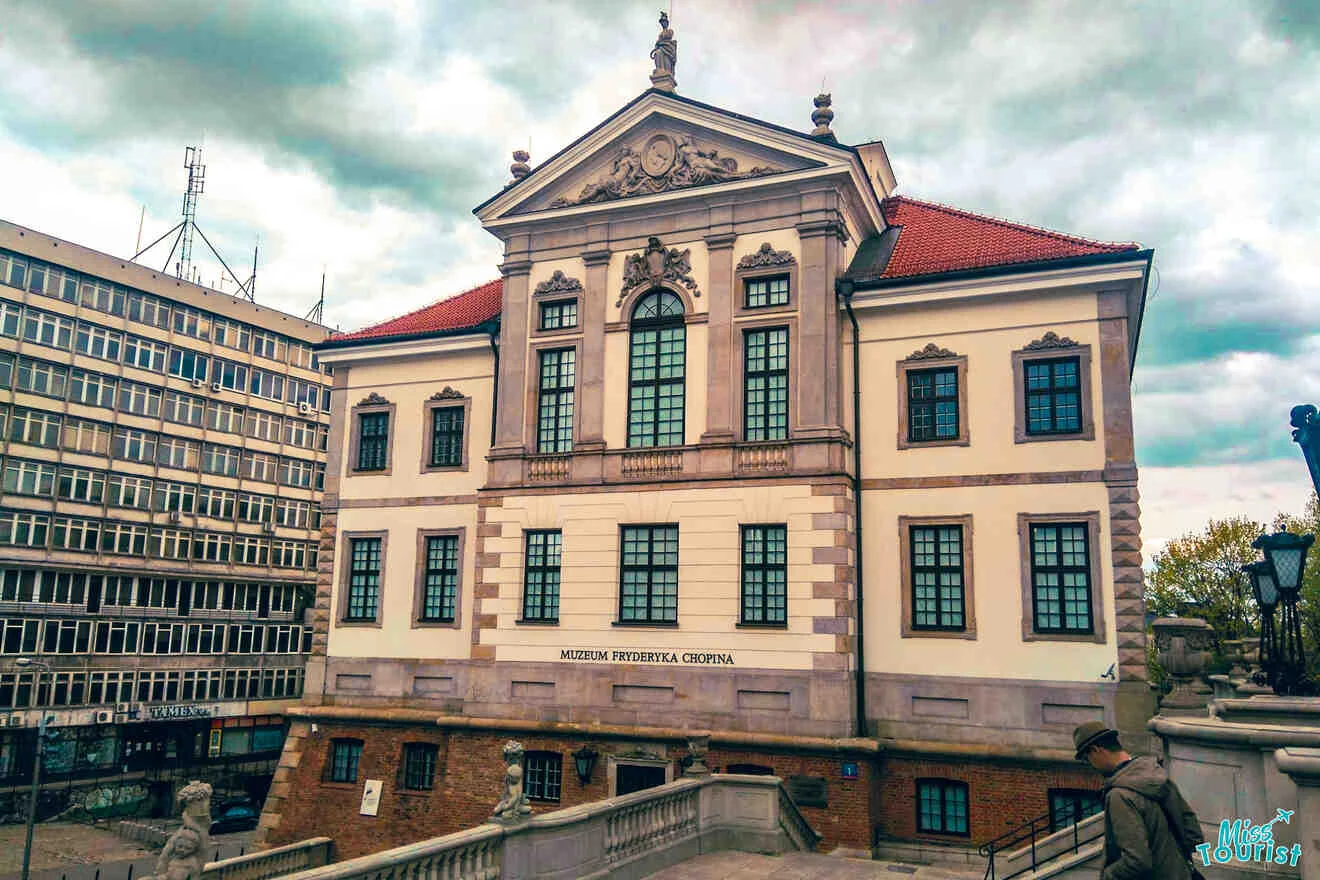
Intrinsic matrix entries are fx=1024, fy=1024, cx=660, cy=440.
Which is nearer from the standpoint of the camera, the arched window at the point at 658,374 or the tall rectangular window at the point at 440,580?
the arched window at the point at 658,374

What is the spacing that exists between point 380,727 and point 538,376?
35.8 ft

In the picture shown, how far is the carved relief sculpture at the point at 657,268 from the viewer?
27547 millimetres

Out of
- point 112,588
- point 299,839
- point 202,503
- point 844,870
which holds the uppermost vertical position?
point 202,503

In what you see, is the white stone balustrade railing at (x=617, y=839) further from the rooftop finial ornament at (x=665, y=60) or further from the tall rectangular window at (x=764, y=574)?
the rooftop finial ornament at (x=665, y=60)

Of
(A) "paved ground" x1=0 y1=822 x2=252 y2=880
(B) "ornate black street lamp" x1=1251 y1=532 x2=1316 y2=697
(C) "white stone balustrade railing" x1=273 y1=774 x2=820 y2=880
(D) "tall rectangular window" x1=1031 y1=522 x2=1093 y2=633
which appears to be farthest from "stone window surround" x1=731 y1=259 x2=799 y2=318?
(A) "paved ground" x1=0 y1=822 x2=252 y2=880

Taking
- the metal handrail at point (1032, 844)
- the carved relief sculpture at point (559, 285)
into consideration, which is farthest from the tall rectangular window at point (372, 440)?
the metal handrail at point (1032, 844)

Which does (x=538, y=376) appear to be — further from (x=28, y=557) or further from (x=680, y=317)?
(x=28, y=557)

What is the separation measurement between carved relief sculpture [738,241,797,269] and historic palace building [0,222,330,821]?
42.3m

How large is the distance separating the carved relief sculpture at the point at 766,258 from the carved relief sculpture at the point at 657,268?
1509mm

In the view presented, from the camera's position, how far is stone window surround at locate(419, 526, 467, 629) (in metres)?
29.4

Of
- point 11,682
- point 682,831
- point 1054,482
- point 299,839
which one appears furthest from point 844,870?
point 11,682

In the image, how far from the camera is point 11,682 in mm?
50000

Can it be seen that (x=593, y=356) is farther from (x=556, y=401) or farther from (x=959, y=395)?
(x=959, y=395)

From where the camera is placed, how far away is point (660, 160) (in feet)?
92.9
